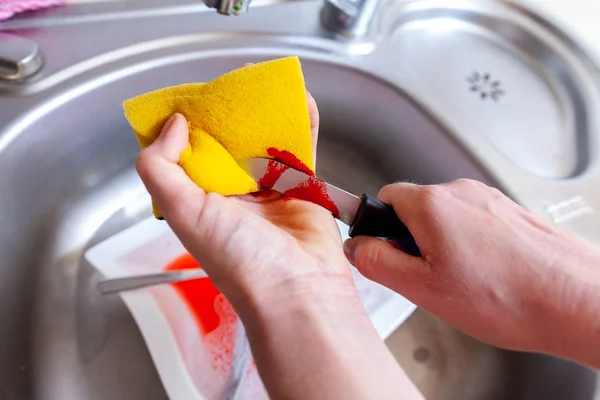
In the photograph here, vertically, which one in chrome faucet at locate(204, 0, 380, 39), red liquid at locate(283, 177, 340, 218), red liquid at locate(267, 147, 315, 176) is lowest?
red liquid at locate(283, 177, 340, 218)

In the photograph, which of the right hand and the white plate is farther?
the white plate

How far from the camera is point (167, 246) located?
1.86ft

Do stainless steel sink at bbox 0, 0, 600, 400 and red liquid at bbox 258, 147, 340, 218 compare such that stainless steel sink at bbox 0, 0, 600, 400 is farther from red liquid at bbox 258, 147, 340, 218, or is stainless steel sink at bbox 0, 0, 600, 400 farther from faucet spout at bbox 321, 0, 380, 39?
red liquid at bbox 258, 147, 340, 218

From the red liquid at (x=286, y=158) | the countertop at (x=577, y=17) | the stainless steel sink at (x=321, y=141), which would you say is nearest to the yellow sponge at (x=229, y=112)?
the red liquid at (x=286, y=158)

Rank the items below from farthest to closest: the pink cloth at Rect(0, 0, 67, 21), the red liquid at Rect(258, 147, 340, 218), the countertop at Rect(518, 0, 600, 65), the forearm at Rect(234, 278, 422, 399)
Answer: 1. the countertop at Rect(518, 0, 600, 65)
2. the pink cloth at Rect(0, 0, 67, 21)
3. the red liquid at Rect(258, 147, 340, 218)
4. the forearm at Rect(234, 278, 422, 399)

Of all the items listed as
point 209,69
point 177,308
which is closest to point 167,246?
point 177,308

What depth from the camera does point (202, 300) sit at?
54 cm

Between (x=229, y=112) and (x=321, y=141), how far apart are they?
26cm

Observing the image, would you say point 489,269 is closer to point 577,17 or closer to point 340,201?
point 340,201

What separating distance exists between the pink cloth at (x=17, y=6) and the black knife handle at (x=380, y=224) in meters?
0.40

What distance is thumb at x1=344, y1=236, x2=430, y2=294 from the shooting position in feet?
1.23

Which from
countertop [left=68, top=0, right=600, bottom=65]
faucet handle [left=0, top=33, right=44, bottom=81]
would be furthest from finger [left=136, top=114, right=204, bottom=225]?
countertop [left=68, top=0, right=600, bottom=65]

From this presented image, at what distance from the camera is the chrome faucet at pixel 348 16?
559 millimetres

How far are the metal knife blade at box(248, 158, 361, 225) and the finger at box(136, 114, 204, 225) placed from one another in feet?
0.23
